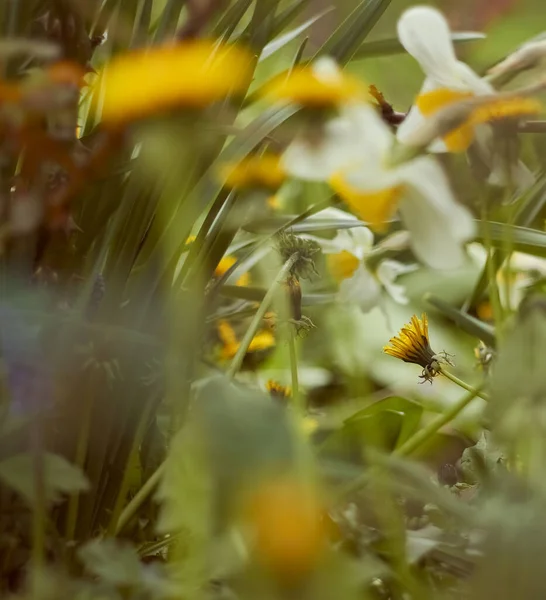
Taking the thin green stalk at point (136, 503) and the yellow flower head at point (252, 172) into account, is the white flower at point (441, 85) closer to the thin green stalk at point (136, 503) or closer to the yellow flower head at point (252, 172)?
the yellow flower head at point (252, 172)

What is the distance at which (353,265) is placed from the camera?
1.36 ft

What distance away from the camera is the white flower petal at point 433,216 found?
237 millimetres

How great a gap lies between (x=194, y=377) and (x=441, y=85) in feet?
0.51

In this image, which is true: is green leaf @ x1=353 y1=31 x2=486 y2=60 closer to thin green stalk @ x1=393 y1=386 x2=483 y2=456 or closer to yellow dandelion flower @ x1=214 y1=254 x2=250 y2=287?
yellow dandelion flower @ x1=214 y1=254 x2=250 y2=287

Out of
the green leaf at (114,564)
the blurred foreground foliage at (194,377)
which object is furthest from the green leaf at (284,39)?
the green leaf at (114,564)

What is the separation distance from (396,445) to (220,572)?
18cm

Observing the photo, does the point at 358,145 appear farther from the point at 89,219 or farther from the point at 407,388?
the point at 407,388

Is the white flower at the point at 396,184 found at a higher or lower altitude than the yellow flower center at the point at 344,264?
higher

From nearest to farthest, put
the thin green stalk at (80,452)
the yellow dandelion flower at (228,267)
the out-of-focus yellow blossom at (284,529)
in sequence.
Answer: the out-of-focus yellow blossom at (284,529), the thin green stalk at (80,452), the yellow dandelion flower at (228,267)

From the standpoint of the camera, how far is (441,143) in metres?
0.27

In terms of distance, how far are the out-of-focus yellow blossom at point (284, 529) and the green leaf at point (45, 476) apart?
7 centimetres

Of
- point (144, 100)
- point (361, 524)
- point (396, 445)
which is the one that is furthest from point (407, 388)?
point (144, 100)

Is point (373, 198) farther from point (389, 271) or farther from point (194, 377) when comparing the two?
point (389, 271)

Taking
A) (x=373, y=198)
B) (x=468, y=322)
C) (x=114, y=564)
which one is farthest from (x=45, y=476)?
(x=468, y=322)
